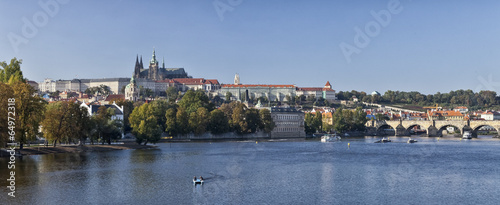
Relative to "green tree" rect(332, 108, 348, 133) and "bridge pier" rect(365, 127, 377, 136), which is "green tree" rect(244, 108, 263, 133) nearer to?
"green tree" rect(332, 108, 348, 133)

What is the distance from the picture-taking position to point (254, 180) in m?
39.4

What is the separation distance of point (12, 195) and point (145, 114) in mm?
45976

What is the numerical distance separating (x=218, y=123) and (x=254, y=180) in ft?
209

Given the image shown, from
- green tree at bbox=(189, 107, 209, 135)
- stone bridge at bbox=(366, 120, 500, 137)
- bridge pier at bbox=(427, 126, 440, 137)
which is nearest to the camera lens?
green tree at bbox=(189, 107, 209, 135)

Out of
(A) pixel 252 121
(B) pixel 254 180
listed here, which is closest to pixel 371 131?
(A) pixel 252 121

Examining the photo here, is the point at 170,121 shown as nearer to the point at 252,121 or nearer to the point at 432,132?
the point at 252,121

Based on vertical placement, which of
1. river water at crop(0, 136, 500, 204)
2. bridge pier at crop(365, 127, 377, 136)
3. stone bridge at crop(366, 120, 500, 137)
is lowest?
river water at crop(0, 136, 500, 204)

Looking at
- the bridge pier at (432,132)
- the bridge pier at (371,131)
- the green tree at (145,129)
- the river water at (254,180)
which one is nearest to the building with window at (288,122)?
the bridge pier at (371,131)

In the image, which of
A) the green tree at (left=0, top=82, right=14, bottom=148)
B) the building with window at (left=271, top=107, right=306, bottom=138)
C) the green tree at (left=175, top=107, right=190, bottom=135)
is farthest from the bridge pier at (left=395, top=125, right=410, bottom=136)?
the green tree at (left=0, top=82, right=14, bottom=148)

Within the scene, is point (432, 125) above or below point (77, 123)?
below

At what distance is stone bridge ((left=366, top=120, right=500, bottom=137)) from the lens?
107250mm

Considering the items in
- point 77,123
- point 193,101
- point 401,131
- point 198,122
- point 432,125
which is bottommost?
point 401,131

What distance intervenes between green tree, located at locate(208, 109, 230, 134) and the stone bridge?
41029mm

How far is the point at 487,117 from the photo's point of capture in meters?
161
